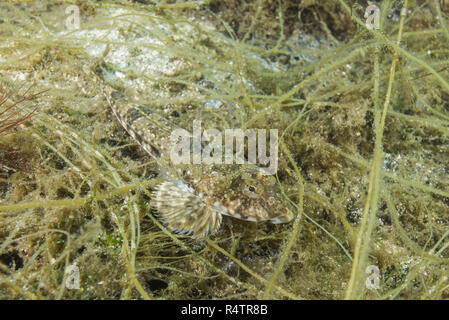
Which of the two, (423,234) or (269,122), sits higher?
(269,122)

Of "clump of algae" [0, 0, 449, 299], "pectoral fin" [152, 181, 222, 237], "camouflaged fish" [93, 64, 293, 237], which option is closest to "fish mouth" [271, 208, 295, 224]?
"camouflaged fish" [93, 64, 293, 237]

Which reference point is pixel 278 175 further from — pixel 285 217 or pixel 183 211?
pixel 183 211

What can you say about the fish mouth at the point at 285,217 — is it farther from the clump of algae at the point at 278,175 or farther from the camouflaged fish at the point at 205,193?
the clump of algae at the point at 278,175

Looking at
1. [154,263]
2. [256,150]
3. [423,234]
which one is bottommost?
[154,263]

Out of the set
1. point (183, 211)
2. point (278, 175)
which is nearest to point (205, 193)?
point (183, 211)

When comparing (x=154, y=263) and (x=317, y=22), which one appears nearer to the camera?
(x=154, y=263)

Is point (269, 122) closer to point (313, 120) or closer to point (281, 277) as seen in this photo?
point (313, 120)
